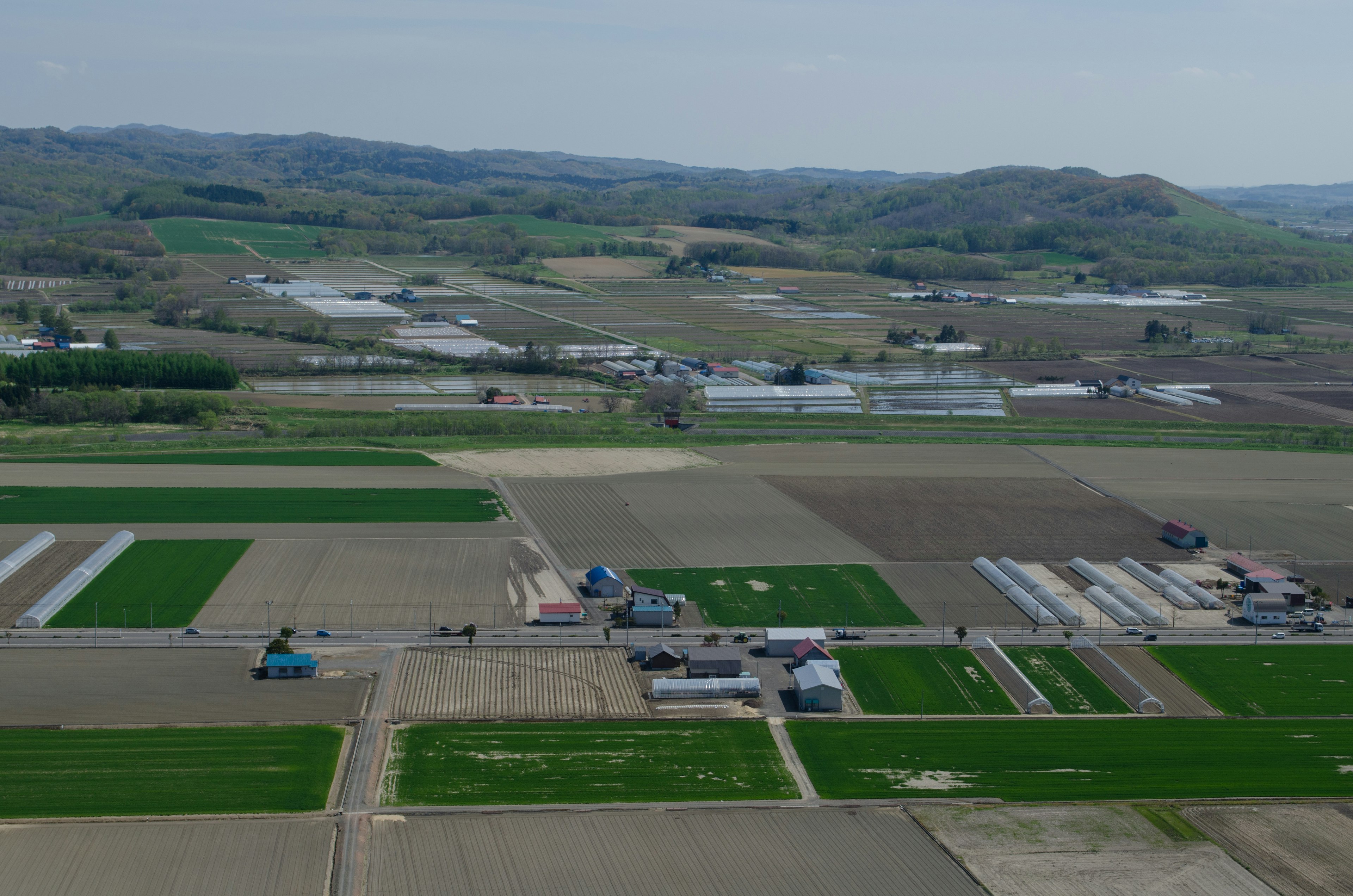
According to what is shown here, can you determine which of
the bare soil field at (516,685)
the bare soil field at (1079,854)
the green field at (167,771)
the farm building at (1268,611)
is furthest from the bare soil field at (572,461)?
the bare soil field at (1079,854)

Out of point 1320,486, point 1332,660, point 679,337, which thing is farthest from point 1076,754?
point 679,337

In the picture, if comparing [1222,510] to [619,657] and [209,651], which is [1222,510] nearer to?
[619,657]

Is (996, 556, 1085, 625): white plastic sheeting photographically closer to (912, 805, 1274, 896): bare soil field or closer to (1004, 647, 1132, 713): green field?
(1004, 647, 1132, 713): green field

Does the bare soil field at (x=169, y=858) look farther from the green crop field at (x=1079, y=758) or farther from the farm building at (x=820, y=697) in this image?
the farm building at (x=820, y=697)

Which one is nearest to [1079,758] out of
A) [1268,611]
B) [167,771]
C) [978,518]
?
[1268,611]

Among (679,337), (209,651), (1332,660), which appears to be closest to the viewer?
(209,651)

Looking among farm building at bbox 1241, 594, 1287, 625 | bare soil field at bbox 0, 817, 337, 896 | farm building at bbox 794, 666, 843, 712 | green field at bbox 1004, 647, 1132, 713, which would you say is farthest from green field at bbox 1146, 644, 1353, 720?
bare soil field at bbox 0, 817, 337, 896
